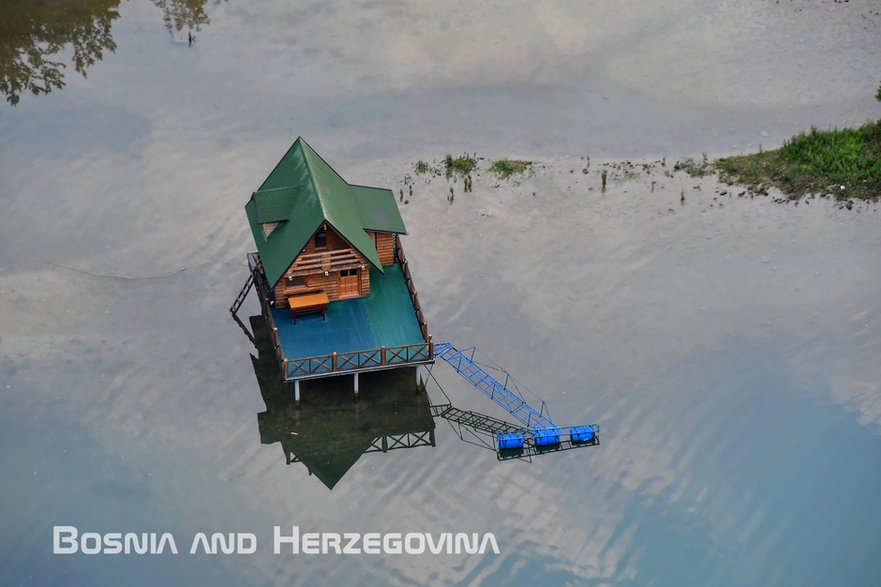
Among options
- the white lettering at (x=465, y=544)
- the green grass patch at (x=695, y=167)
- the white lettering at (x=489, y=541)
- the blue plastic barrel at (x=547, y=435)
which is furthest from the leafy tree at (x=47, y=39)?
the white lettering at (x=489, y=541)

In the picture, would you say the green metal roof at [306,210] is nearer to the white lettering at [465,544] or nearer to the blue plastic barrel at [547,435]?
the blue plastic barrel at [547,435]

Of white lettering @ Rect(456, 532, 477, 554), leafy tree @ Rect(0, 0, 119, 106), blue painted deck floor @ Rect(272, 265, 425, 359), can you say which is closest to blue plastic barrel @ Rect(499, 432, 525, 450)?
white lettering @ Rect(456, 532, 477, 554)

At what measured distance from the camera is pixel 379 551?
70.1 m

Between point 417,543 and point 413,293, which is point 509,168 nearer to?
point 413,293

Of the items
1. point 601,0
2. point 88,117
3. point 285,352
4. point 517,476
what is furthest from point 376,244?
point 601,0

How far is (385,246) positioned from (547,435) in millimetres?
13159

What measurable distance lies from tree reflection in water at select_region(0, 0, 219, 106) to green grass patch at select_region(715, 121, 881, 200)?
1375 inches

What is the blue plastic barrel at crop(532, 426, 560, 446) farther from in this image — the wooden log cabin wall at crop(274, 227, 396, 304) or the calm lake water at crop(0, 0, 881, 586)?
the wooden log cabin wall at crop(274, 227, 396, 304)

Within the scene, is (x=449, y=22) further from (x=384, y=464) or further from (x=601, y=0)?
(x=384, y=464)

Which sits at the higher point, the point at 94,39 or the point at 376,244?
the point at 94,39

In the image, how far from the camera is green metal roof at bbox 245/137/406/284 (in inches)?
2968

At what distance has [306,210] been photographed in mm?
75938

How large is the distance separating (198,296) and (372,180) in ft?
41.4

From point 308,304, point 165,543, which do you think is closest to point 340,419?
point 308,304
